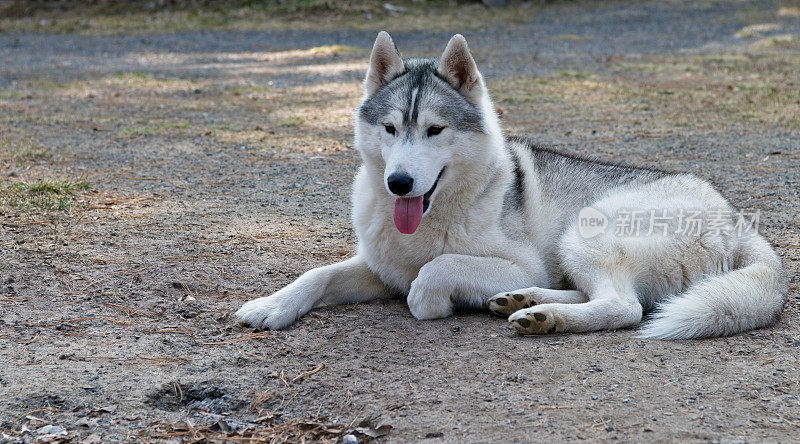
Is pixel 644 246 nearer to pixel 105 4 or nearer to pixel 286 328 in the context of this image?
pixel 286 328

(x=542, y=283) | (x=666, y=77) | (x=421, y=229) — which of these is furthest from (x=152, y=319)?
(x=666, y=77)

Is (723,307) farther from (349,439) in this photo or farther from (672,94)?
(672,94)

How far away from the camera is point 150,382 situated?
10.5 feet

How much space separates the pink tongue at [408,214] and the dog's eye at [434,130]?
343mm

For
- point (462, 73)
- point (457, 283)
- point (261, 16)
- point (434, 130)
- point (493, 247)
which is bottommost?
point (457, 283)

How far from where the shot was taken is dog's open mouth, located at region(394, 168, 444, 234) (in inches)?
155

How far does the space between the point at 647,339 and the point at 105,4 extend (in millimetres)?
19330

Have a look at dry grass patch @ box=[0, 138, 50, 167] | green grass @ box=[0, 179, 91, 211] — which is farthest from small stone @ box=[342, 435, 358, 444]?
dry grass patch @ box=[0, 138, 50, 167]

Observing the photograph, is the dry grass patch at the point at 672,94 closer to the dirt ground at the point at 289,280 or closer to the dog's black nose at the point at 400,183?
the dirt ground at the point at 289,280

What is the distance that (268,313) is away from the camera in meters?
3.88

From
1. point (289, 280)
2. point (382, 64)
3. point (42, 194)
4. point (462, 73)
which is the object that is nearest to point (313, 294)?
point (289, 280)

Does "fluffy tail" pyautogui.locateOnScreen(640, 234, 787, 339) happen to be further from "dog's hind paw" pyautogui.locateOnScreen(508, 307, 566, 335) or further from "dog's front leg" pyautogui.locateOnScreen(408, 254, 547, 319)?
"dog's front leg" pyautogui.locateOnScreen(408, 254, 547, 319)

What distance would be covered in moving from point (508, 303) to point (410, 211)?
687 millimetres

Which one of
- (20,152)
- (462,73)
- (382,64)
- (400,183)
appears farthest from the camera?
(20,152)
